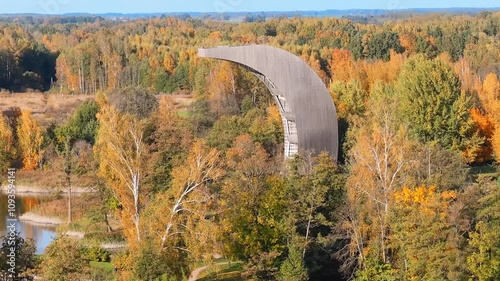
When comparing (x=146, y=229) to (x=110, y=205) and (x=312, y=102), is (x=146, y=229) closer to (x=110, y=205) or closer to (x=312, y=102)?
(x=110, y=205)

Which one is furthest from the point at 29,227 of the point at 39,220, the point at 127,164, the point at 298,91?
the point at 298,91

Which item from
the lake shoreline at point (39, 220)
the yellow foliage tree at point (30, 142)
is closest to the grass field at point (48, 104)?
the yellow foliage tree at point (30, 142)

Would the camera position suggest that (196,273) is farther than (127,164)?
Yes

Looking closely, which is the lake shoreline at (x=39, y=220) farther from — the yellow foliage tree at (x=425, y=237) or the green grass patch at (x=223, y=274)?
the yellow foliage tree at (x=425, y=237)

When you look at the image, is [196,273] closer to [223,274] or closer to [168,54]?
[223,274]

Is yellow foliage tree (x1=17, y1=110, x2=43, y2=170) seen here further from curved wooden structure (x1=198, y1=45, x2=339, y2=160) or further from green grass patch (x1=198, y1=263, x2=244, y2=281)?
green grass patch (x1=198, y1=263, x2=244, y2=281)
